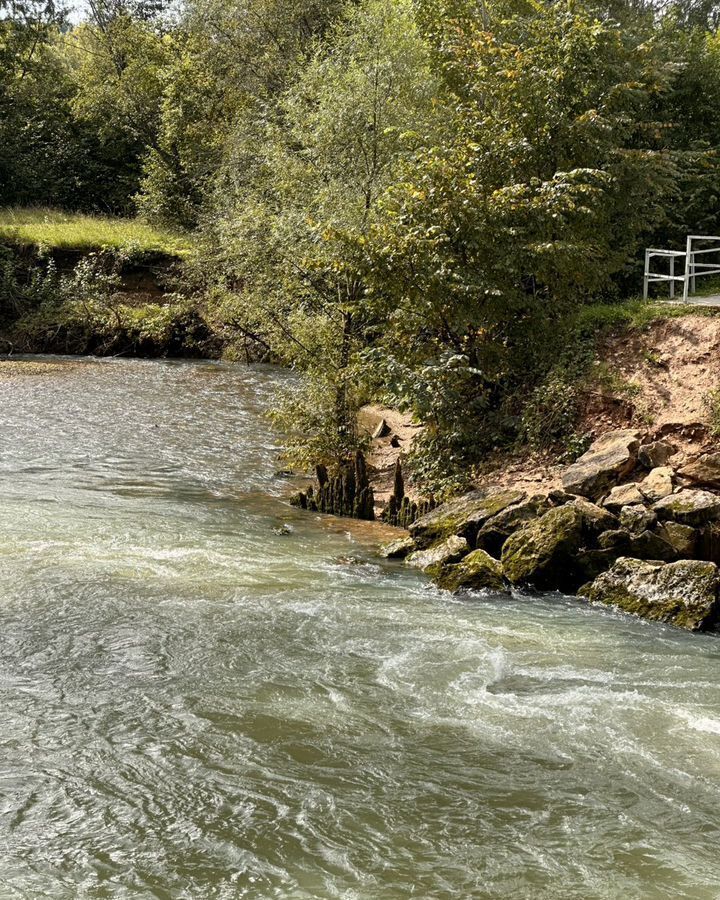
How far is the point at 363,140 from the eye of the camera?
71.3 ft

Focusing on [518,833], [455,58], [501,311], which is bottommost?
[518,833]

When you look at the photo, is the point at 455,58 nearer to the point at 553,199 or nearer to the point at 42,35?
the point at 553,199

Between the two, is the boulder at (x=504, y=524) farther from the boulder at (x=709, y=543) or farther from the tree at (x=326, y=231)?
the tree at (x=326, y=231)

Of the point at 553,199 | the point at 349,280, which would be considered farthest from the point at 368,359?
the point at 553,199

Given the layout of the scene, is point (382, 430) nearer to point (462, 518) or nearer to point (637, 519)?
point (462, 518)

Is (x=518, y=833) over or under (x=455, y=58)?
under

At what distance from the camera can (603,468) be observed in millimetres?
14742

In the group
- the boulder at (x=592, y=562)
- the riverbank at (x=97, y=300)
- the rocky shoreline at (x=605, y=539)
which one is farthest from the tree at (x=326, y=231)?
the riverbank at (x=97, y=300)

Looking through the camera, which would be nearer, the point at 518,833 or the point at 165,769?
the point at 518,833

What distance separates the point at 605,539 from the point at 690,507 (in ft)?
3.93

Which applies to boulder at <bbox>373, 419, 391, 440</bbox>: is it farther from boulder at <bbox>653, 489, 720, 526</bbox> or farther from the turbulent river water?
boulder at <bbox>653, 489, 720, 526</bbox>

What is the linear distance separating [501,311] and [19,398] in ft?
46.3

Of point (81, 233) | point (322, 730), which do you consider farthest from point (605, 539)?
point (81, 233)

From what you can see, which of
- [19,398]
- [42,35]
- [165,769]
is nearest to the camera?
[165,769]
